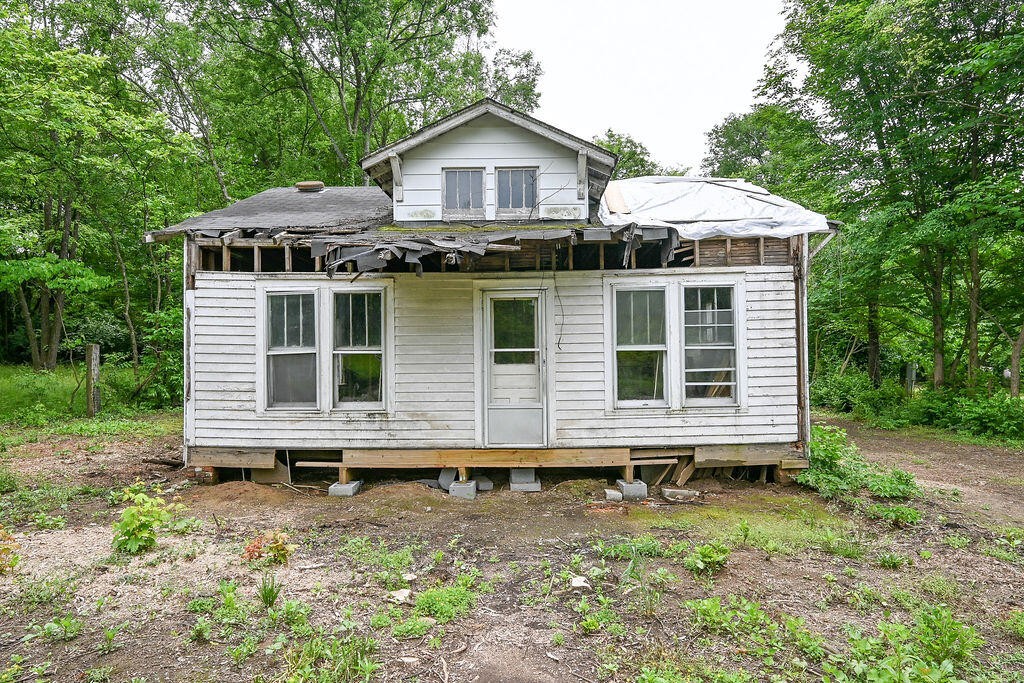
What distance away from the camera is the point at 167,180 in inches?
574

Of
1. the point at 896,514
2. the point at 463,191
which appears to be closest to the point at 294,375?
the point at 463,191

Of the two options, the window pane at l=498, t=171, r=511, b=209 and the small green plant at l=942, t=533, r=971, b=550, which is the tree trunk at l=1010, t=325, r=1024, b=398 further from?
the window pane at l=498, t=171, r=511, b=209

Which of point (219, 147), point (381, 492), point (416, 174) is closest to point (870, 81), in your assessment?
point (416, 174)

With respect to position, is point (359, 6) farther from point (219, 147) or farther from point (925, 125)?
point (925, 125)

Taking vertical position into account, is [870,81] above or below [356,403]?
above

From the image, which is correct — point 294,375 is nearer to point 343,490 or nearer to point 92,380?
point 343,490

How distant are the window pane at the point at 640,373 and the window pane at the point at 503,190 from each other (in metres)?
2.70

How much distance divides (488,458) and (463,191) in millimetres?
3862

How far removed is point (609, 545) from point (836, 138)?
1405 cm

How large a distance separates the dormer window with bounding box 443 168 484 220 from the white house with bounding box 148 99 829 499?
Result: 334 millimetres

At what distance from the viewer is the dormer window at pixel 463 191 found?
24.1ft

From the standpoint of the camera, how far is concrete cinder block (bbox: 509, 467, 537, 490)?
7.17m

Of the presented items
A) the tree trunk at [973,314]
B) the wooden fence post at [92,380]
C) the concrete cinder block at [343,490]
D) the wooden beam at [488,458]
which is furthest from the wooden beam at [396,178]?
the tree trunk at [973,314]

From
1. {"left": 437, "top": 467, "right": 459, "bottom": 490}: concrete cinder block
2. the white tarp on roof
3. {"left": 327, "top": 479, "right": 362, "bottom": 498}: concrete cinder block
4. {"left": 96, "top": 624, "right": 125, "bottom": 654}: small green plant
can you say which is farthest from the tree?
{"left": 96, "top": 624, "right": 125, "bottom": 654}: small green plant
